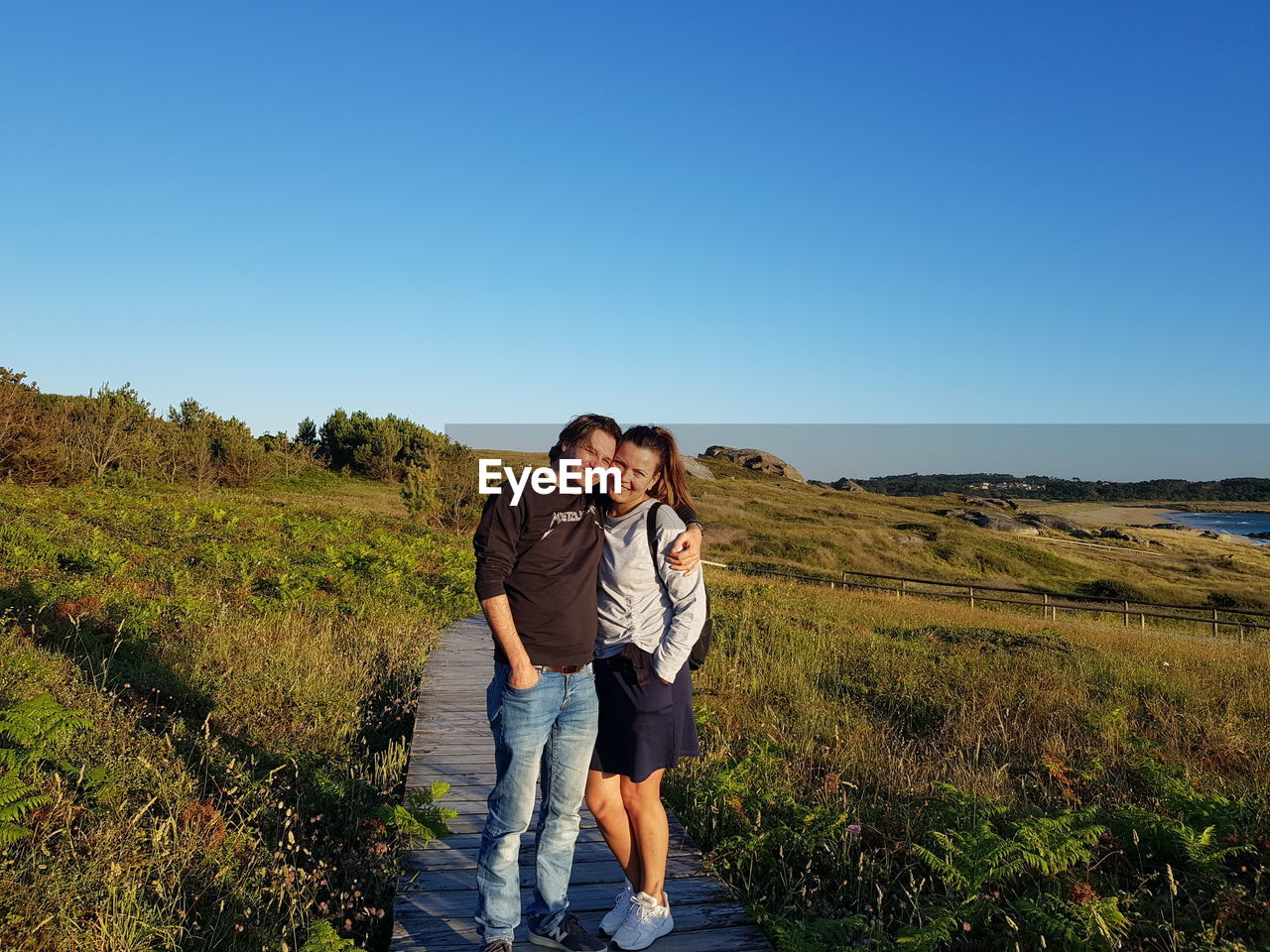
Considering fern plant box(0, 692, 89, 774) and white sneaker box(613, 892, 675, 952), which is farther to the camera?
fern plant box(0, 692, 89, 774)

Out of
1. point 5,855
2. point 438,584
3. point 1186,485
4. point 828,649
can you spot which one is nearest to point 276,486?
point 438,584

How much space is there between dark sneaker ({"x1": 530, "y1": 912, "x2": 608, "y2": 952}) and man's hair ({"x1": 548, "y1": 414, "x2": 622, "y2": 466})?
6.52 feet

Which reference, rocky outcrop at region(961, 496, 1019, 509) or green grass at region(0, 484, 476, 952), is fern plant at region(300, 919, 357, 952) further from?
rocky outcrop at region(961, 496, 1019, 509)

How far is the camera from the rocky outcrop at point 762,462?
104 m

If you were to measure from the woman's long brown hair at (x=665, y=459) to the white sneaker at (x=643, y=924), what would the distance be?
1.69 meters

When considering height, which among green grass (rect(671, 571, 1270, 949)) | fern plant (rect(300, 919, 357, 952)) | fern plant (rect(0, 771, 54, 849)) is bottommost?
green grass (rect(671, 571, 1270, 949))

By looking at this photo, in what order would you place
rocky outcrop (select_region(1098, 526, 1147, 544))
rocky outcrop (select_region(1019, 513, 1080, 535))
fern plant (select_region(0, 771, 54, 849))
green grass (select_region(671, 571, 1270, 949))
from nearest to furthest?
fern plant (select_region(0, 771, 54, 849)) → green grass (select_region(671, 571, 1270, 949)) → rocky outcrop (select_region(1098, 526, 1147, 544)) → rocky outcrop (select_region(1019, 513, 1080, 535))

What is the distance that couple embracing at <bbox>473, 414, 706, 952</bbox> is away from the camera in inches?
125

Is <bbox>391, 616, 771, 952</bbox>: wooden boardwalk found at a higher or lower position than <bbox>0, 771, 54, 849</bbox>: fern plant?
lower

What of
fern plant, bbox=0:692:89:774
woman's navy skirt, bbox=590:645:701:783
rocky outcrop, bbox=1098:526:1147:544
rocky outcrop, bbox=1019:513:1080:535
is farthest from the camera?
rocky outcrop, bbox=1019:513:1080:535

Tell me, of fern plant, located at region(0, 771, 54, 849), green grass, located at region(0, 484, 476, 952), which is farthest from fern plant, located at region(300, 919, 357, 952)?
fern plant, located at region(0, 771, 54, 849)

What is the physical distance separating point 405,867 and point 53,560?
9750 mm

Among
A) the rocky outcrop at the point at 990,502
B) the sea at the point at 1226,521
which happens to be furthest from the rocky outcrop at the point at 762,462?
the sea at the point at 1226,521

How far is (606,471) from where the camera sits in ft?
10.8
